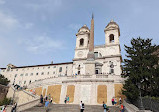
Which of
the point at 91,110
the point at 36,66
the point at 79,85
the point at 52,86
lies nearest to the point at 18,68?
the point at 36,66

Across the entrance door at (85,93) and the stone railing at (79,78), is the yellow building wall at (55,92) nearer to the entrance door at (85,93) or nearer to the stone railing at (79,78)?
the stone railing at (79,78)

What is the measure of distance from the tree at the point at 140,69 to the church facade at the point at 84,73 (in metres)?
5.58

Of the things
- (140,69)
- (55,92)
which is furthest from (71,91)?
(140,69)

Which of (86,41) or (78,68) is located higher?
(86,41)

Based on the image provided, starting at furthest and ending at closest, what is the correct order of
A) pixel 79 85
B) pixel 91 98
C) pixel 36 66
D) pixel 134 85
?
pixel 36 66 < pixel 79 85 < pixel 91 98 < pixel 134 85

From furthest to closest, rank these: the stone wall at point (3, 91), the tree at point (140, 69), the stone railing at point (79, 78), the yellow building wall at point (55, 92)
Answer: the stone wall at point (3, 91) < the yellow building wall at point (55, 92) < the stone railing at point (79, 78) < the tree at point (140, 69)

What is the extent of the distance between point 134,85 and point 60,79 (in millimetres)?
14497

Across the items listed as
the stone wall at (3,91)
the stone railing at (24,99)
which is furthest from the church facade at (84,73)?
the stone wall at (3,91)

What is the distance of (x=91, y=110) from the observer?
54.0ft

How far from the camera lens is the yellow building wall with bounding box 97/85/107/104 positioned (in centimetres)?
2333

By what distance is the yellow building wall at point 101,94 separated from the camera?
23331mm

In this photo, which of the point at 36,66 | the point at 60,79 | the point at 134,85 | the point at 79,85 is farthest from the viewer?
the point at 36,66

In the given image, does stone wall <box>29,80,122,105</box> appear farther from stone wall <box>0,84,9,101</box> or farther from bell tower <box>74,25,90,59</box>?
bell tower <box>74,25,90,59</box>

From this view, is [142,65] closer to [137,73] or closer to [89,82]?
[137,73]
